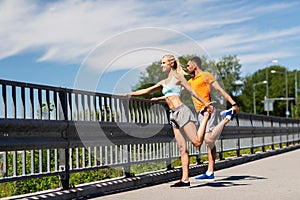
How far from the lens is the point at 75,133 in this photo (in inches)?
327

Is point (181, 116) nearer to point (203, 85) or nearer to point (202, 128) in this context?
point (202, 128)

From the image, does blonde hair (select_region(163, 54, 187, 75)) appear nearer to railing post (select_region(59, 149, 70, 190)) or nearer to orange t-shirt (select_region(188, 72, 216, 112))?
orange t-shirt (select_region(188, 72, 216, 112))

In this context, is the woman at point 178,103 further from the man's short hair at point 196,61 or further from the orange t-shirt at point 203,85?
the man's short hair at point 196,61

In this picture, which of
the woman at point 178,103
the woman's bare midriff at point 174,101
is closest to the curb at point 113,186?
the woman at point 178,103

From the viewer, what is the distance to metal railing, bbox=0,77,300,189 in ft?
23.4

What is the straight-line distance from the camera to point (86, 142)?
855 centimetres

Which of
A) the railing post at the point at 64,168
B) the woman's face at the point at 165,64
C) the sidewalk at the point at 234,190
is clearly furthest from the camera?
the woman's face at the point at 165,64

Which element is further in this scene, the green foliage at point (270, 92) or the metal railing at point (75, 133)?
the green foliage at point (270, 92)

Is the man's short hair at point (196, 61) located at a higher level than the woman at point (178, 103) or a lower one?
higher

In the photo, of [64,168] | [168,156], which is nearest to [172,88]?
[64,168]

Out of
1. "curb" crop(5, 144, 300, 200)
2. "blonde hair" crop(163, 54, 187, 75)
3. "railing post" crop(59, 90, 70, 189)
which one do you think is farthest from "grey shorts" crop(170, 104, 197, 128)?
"railing post" crop(59, 90, 70, 189)

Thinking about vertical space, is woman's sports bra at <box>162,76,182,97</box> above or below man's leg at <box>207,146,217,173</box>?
above

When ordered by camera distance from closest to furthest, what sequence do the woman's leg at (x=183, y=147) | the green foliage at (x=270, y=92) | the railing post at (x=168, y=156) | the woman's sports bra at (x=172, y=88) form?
the woman's sports bra at (x=172, y=88), the woman's leg at (x=183, y=147), the railing post at (x=168, y=156), the green foliage at (x=270, y=92)

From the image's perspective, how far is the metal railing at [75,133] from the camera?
23.4 feet
